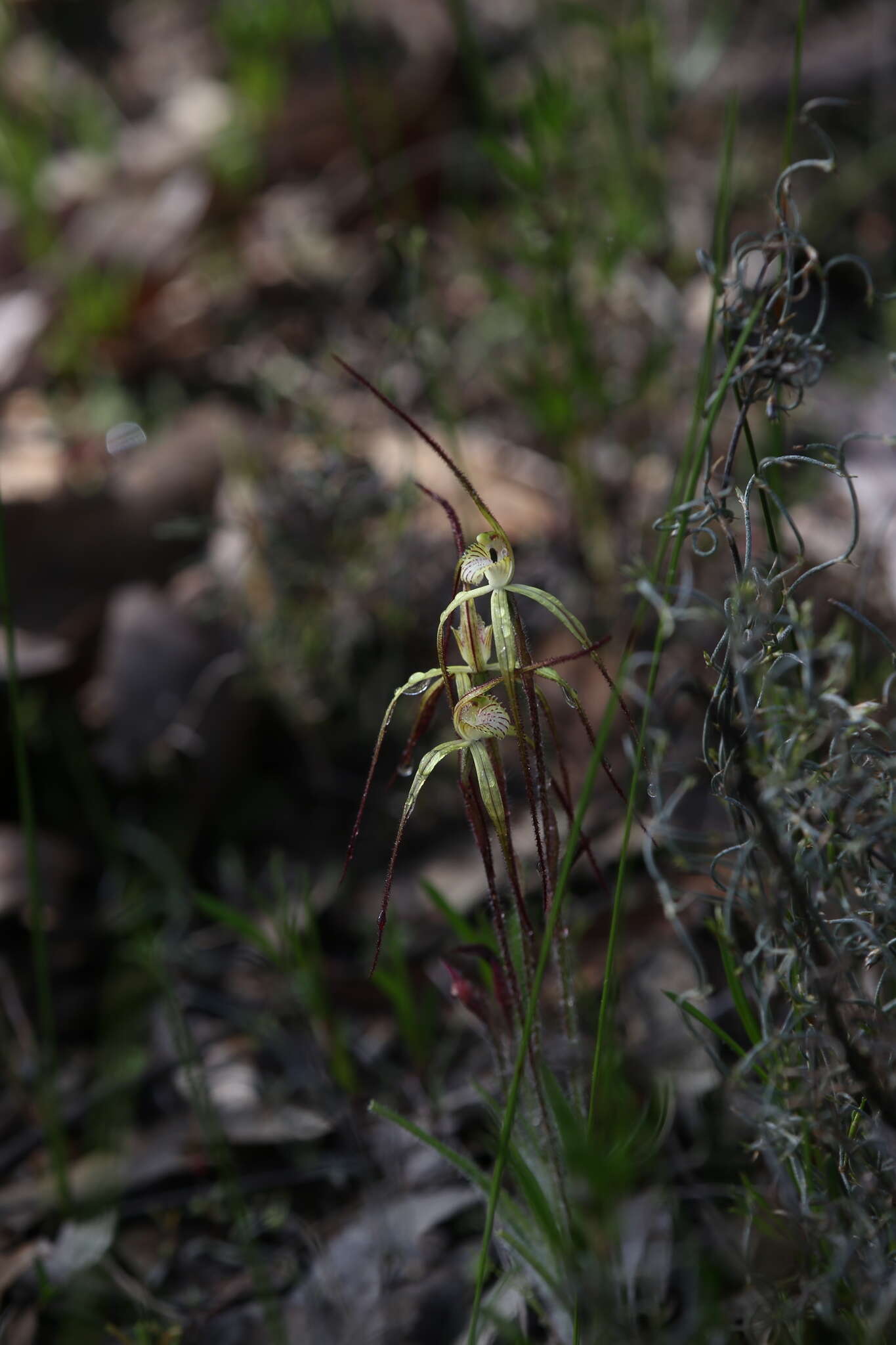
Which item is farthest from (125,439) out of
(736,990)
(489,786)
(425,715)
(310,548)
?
(736,990)

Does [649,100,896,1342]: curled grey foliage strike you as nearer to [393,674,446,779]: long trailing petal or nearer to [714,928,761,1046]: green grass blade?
[714,928,761,1046]: green grass blade

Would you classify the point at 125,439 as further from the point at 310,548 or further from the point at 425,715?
the point at 425,715

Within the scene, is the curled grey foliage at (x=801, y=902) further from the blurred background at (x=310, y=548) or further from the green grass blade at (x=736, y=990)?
the blurred background at (x=310, y=548)

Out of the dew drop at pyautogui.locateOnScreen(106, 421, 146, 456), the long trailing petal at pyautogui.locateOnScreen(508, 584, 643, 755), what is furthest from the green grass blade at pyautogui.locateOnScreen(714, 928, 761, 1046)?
the dew drop at pyautogui.locateOnScreen(106, 421, 146, 456)

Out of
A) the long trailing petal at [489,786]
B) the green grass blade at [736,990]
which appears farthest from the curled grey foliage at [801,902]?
the long trailing petal at [489,786]

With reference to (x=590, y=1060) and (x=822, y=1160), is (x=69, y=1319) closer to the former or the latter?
(x=590, y=1060)

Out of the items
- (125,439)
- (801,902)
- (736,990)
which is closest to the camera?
(801,902)

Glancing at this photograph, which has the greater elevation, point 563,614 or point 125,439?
point 125,439
